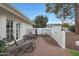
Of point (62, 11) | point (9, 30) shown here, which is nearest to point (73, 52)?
point (62, 11)

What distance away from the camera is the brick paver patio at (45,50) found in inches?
389

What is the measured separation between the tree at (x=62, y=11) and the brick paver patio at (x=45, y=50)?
131 cm

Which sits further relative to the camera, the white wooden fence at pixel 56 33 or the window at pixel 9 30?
the window at pixel 9 30

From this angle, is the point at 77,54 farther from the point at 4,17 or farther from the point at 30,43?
the point at 4,17

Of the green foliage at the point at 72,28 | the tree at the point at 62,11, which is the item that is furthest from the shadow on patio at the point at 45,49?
the tree at the point at 62,11

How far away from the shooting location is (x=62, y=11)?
1047 cm

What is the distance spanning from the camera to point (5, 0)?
8805 millimetres

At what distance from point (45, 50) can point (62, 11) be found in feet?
6.34

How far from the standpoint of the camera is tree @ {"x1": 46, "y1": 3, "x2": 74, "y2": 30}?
10045 millimetres

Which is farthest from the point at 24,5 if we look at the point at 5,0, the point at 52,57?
the point at 52,57

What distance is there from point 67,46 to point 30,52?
1840 millimetres

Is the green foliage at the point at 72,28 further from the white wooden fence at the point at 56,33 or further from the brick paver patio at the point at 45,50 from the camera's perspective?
the brick paver patio at the point at 45,50

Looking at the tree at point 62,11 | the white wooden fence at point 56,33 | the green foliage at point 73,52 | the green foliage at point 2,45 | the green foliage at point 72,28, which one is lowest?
the green foliage at point 73,52

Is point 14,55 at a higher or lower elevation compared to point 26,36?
lower
